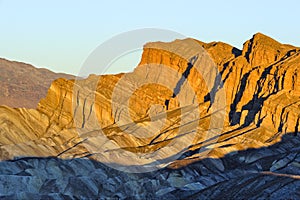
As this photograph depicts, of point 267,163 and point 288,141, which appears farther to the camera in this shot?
point 288,141

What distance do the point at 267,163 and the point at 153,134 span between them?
43.7 m

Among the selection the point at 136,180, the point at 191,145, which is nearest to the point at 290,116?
the point at 191,145

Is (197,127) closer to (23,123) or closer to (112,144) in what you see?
(112,144)

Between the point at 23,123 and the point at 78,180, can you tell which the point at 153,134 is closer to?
the point at 23,123

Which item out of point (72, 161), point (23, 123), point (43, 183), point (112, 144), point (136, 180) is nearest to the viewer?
point (43, 183)

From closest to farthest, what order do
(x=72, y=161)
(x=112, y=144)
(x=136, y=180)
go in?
1. (x=136, y=180)
2. (x=72, y=161)
3. (x=112, y=144)

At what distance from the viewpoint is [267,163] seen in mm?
158125

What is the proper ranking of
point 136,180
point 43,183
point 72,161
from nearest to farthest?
point 43,183 → point 136,180 → point 72,161

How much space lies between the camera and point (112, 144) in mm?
177000

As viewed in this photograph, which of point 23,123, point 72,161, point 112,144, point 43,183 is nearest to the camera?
point 43,183

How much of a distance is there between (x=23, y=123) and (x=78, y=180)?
58.1 m

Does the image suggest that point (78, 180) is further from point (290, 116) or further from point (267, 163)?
point (290, 116)

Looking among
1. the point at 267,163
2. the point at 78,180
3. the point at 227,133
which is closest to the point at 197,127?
the point at 227,133

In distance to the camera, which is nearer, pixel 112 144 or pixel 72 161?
pixel 72 161
